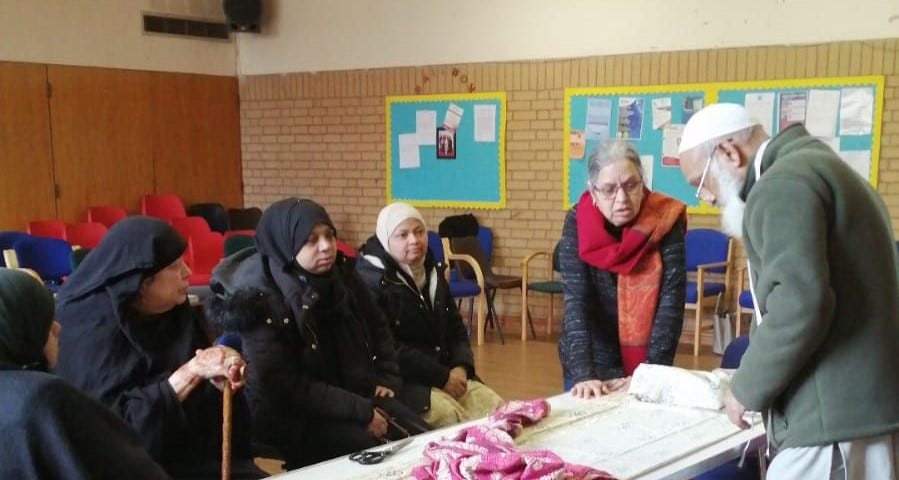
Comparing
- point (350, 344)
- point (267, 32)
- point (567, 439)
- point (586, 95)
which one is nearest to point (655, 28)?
point (586, 95)

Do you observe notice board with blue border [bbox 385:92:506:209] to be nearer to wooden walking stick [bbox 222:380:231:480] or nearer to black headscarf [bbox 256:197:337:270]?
black headscarf [bbox 256:197:337:270]

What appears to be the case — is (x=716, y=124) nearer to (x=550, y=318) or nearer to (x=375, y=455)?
(x=375, y=455)

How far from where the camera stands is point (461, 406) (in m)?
3.52

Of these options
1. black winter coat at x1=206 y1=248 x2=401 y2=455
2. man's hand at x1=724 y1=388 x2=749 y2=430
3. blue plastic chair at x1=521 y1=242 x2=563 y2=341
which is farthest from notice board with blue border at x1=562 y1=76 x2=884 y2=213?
man's hand at x1=724 y1=388 x2=749 y2=430

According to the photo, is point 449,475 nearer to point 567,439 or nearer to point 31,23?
point 567,439

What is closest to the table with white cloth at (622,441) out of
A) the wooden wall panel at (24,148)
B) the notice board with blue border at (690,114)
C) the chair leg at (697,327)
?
the chair leg at (697,327)

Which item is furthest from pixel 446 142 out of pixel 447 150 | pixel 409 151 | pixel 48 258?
pixel 48 258

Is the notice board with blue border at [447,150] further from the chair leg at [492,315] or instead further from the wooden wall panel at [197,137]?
the wooden wall panel at [197,137]

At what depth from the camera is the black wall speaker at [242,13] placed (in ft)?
27.8

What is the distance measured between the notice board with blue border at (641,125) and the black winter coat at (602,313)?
3.60 m

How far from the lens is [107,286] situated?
98.0 inches

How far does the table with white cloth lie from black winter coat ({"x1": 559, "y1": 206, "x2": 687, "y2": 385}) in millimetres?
302

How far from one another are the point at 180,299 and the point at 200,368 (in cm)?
26

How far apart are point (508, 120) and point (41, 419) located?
6144 millimetres
